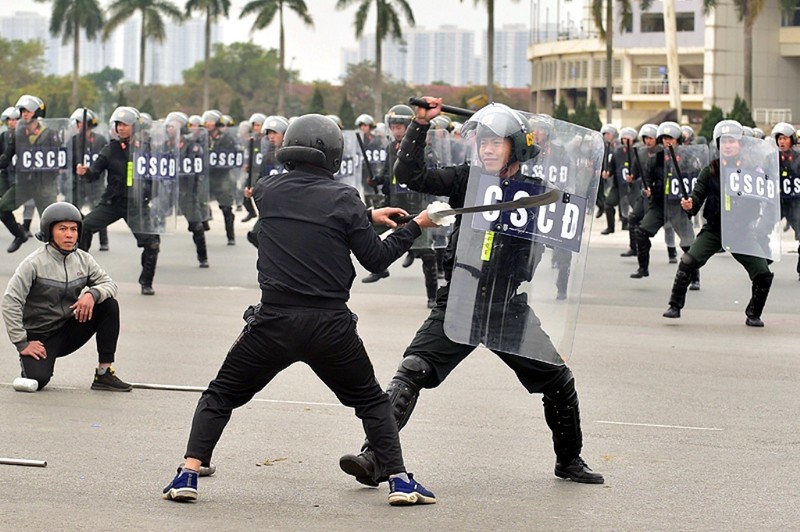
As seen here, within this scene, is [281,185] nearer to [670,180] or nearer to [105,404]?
[105,404]

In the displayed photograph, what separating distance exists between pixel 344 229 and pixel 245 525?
3.79ft

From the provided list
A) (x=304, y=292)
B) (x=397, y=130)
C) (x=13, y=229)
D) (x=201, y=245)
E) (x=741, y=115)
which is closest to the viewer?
(x=304, y=292)

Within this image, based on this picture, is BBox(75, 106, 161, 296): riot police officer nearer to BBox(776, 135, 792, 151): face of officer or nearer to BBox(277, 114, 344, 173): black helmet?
BBox(776, 135, 792, 151): face of officer

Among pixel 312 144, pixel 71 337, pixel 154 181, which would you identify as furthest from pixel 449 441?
pixel 154 181

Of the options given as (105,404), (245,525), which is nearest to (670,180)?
(105,404)

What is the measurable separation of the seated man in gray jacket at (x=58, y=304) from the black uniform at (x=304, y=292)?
8.80 ft

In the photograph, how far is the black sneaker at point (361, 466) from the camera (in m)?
6.02

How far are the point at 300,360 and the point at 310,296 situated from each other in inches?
10.4

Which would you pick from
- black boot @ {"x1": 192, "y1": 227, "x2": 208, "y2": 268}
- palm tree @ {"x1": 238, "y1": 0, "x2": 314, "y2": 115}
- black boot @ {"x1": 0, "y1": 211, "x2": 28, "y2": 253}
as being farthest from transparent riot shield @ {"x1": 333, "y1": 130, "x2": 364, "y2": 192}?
palm tree @ {"x1": 238, "y1": 0, "x2": 314, "y2": 115}

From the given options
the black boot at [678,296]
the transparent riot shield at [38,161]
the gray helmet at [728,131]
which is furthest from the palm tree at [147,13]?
the black boot at [678,296]

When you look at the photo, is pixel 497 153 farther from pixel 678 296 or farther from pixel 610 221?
pixel 610 221

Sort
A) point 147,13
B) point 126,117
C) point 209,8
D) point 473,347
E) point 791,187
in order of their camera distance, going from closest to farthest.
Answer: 1. point 473,347
2. point 126,117
3. point 791,187
4. point 209,8
5. point 147,13

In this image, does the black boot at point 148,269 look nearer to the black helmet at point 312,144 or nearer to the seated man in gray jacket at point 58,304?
the seated man in gray jacket at point 58,304

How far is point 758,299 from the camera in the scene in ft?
41.5
